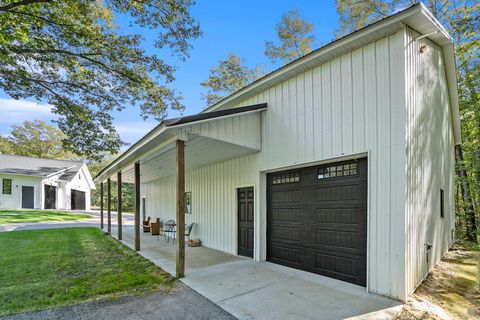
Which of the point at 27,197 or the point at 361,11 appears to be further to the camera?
the point at 27,197

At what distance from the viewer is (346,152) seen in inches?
187

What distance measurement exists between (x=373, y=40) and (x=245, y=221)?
16.5ft

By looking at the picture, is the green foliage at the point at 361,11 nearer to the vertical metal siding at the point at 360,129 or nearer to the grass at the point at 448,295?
the vertical metal siding at the point at 360,129

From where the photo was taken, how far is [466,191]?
10.6 m

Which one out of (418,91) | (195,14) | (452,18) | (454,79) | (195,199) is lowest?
(195,199)

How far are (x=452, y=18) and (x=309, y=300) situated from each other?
41.3ft

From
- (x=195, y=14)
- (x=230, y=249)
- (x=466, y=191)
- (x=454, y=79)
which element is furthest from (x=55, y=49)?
(x=466, y=191)

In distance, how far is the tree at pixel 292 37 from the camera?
50.8 ft

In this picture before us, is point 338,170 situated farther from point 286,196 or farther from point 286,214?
point 286,214

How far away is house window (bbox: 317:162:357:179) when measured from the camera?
192 inches

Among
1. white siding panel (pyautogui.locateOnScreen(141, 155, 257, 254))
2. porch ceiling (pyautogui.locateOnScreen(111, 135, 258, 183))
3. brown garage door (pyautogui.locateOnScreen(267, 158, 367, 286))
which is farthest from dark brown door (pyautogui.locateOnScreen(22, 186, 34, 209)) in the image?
brown garage door (pyautogui.locateOnScreen(267, 158, 367, 286))

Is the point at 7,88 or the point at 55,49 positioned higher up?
the point at 55,49

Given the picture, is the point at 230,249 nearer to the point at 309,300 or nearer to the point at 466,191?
the point at 309,300

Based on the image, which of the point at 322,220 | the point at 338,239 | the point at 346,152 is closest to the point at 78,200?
the point at 322,220
